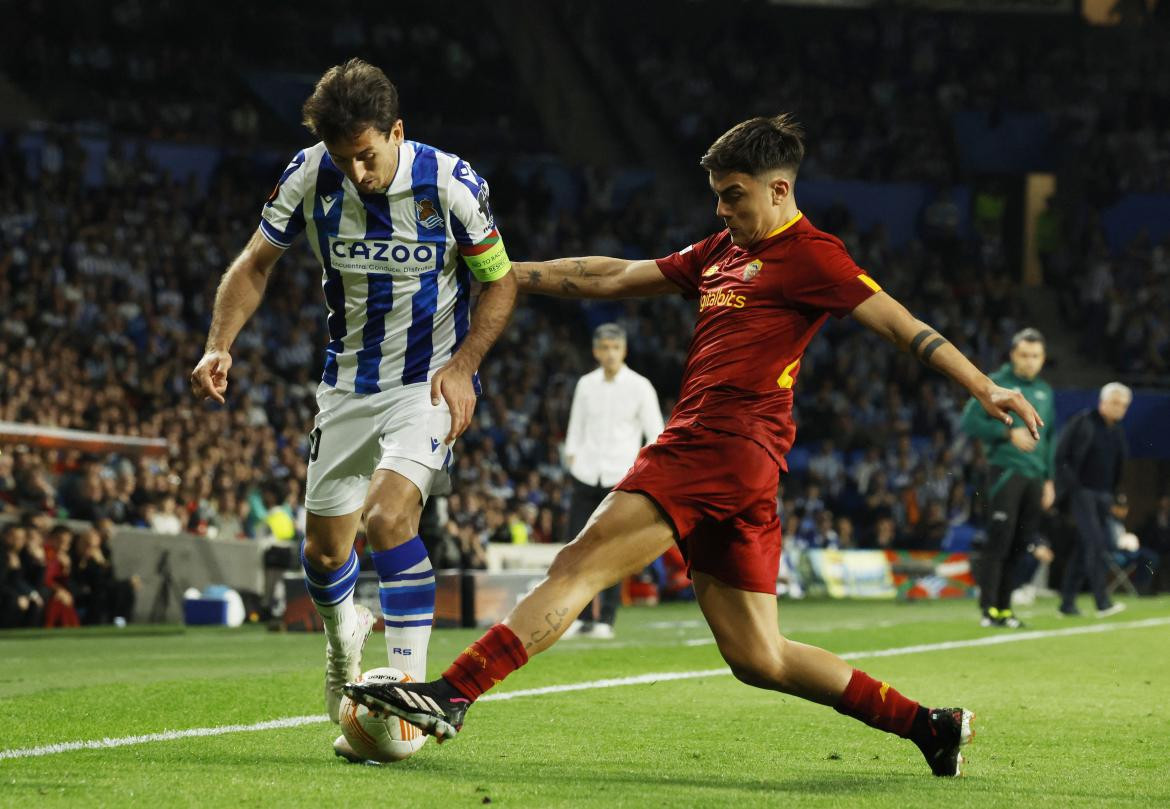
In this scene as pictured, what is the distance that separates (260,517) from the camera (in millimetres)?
18641

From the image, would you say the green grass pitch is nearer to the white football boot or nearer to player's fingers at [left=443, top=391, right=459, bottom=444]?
the white football boot

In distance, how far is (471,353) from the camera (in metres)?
6.20

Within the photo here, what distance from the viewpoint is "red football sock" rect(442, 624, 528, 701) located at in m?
5.14

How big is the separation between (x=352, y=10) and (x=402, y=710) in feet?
97.9

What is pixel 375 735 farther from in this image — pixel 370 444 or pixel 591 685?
pixel 591 685

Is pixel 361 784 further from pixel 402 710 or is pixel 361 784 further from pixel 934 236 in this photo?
pixel 934 236

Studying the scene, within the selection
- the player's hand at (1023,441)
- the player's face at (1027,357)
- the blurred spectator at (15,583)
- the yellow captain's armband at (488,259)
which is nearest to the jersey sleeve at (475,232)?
the yellow captain's armband at (488,259)

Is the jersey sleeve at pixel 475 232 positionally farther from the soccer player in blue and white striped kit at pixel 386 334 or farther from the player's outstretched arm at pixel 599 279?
the player's outstretched arm at pixel 599 279

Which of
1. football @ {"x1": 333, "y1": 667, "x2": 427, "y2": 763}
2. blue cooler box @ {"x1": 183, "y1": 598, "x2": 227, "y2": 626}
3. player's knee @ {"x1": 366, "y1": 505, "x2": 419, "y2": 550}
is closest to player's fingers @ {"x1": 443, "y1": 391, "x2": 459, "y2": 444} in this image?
player's knee @ {"x1": 366, "y1": 505, "x2": 419, "y2": 550}

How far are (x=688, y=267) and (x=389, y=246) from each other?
3.76 ft

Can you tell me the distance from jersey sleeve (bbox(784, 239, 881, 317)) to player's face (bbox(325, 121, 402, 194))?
153 centimetres

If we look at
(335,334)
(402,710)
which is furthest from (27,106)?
(402,710)

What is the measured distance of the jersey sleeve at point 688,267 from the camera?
6.07 m

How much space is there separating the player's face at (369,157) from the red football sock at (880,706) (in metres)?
2.42
